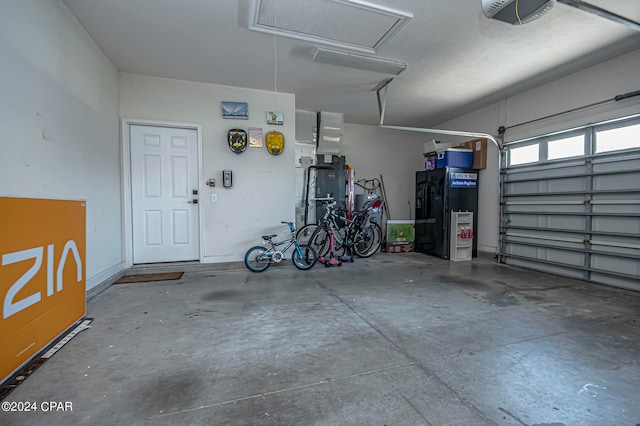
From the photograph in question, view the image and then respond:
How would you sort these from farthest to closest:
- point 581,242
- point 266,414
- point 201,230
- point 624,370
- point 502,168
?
point 502,168, point 201,230, point 581,242, point 624,370, point 266,414

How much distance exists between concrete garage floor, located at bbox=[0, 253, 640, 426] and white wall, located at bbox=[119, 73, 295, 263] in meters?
1.37

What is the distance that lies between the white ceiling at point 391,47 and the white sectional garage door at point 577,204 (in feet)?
3.49

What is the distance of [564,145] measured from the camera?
404cm

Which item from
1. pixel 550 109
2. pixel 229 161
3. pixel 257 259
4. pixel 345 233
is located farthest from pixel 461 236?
pixel 229 161

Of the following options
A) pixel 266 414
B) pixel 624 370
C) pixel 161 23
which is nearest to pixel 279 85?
pixel 161 23

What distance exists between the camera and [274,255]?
419 centimetres

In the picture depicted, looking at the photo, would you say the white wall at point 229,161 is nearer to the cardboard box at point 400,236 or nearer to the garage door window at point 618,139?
the cardboard box at point 400,236

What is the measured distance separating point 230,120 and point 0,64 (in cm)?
266

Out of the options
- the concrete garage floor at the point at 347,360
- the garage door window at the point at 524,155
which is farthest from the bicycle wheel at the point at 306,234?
the garage door window at the point at 524,155

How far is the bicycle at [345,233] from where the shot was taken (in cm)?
482

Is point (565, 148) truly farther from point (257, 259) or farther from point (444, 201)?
point (257, 259)

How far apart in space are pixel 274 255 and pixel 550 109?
4890 mm

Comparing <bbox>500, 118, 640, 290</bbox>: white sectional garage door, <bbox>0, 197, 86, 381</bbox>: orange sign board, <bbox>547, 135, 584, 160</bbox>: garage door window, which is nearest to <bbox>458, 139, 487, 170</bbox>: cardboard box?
<bbox>500, 118, 640, 290</bbox>: white sectional garage door

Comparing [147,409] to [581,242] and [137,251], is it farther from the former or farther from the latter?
[581,242]
